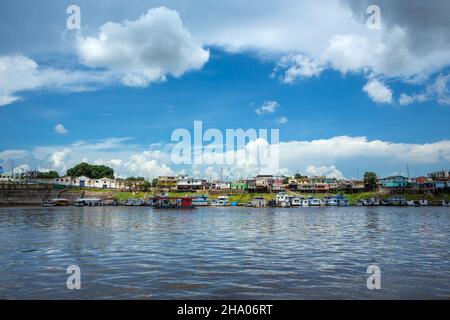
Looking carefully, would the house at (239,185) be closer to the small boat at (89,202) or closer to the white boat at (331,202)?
the white boat at (331,202)

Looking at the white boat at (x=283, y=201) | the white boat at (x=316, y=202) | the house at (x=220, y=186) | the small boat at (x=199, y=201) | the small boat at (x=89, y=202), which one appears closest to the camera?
the white boat at (x=283, y=201)

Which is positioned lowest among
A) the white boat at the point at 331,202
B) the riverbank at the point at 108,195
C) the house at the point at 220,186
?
the white boat at the point at 331,202

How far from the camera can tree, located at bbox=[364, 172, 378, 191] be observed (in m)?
173

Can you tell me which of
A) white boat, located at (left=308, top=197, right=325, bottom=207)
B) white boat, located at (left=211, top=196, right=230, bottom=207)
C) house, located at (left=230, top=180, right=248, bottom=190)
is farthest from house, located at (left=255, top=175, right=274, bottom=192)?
white boat, located at (left=308, top=197, right=325, bottom=207)

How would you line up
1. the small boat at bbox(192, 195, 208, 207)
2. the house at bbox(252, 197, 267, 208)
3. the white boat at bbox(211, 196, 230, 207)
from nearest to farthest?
the house at bbox(252, 197, 267, 208) → the white boat at bbox(211, 196, 230, 207) → the small boat at bbox(192, 195, 208, 207)

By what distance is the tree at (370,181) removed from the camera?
17275 centimetres

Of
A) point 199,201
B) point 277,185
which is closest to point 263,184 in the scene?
point 277,185

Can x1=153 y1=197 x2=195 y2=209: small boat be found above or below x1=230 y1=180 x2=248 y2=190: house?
below

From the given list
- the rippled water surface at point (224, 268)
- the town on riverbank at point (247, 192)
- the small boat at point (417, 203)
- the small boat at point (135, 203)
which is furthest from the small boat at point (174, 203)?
the rippled water surface at point (224, 268)

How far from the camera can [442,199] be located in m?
141

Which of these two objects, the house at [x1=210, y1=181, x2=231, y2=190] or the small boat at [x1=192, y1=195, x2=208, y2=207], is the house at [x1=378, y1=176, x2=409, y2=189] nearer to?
the house at [x1=210, y1=181, x2=231, y2=190]
